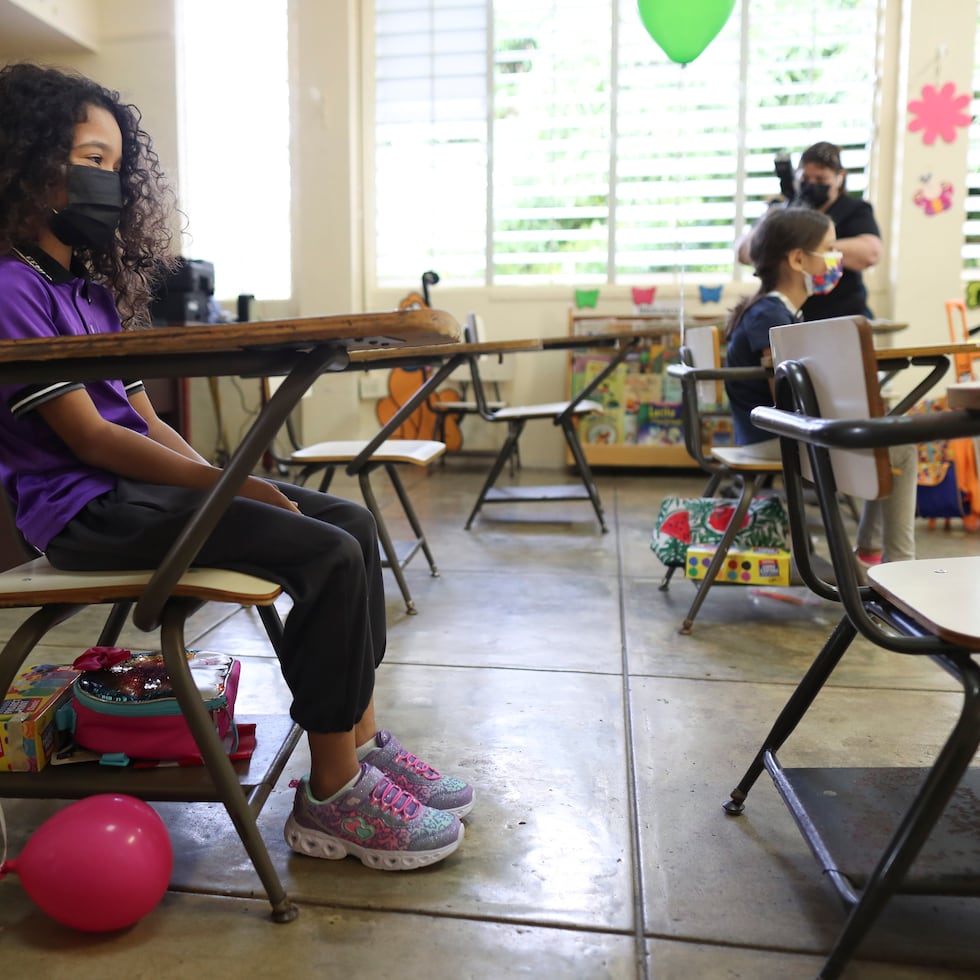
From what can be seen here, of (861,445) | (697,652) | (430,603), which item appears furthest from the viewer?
(430,603)

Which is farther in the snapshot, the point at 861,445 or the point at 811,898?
the point at 811,898

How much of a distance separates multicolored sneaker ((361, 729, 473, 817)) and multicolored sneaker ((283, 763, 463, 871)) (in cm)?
8

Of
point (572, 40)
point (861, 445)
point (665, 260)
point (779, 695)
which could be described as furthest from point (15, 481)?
point (572, 40)

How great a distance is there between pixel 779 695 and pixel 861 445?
110 centimetres

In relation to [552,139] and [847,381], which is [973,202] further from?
[847,381]

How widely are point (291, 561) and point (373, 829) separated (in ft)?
1.25

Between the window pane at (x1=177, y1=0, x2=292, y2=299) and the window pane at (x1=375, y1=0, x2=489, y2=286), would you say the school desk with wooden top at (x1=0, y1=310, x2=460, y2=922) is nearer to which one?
the window pane at (x1=375, y1=0, x2=489, y2=286)

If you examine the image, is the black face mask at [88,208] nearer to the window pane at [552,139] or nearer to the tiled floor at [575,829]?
the tiled floor at [575,829]

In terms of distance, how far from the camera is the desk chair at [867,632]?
841 mm

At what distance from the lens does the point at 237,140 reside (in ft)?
17.2

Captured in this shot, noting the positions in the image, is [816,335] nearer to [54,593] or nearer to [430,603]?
[54,593]

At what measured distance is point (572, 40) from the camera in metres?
4.89

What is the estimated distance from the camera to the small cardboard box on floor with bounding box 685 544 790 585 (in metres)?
2.27

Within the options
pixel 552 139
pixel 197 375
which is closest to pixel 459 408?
pixel 552 139
